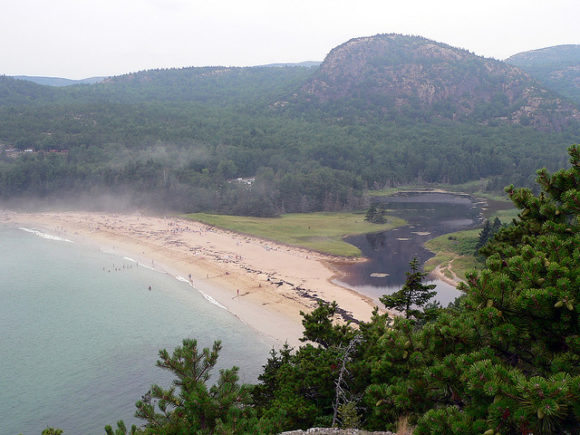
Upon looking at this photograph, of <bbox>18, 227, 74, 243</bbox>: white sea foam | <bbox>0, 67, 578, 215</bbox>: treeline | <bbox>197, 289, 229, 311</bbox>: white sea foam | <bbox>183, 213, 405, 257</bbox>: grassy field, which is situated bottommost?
<bbox>183, 213, 405, 257</bbox>: grassy field

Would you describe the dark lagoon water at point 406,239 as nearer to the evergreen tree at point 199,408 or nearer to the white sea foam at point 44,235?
the evergreen tree at point 199,408

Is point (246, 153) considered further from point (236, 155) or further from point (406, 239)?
point (406, 239)

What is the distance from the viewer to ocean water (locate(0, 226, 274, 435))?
25.5 meters

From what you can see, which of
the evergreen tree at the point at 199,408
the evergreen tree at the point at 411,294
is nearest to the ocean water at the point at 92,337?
the evergreen tree at the point at 411,294

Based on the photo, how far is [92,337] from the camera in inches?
1364

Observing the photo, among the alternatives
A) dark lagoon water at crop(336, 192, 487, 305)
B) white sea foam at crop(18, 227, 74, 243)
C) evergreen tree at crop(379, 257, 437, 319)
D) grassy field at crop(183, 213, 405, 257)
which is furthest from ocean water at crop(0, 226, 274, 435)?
grassy field at crop(183, 213, 405, 257)

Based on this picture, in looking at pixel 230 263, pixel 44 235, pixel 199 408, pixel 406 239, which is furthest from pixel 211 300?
pixel 44 235

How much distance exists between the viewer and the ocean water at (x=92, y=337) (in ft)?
83.5

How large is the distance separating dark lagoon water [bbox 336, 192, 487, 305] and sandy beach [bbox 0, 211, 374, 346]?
3.86 metres

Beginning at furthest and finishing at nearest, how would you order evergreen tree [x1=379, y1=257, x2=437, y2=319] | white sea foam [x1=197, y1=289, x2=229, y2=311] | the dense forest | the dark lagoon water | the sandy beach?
the dark lagoon water
white sea foam [x1=197, y1=289, x2=229, y2=311]
the sandy beach
evergreen tree [x1=379, y1=257, x2=437, y2=319]
the dense forest

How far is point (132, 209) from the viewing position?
96.4m

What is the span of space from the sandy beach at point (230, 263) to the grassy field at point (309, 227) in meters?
2.84

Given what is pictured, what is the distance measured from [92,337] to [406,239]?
4965 cm

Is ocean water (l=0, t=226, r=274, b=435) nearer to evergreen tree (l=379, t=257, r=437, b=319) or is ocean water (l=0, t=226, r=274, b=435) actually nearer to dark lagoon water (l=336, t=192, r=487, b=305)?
evergreen tree (l=379, t=257, r=437, b=319)
